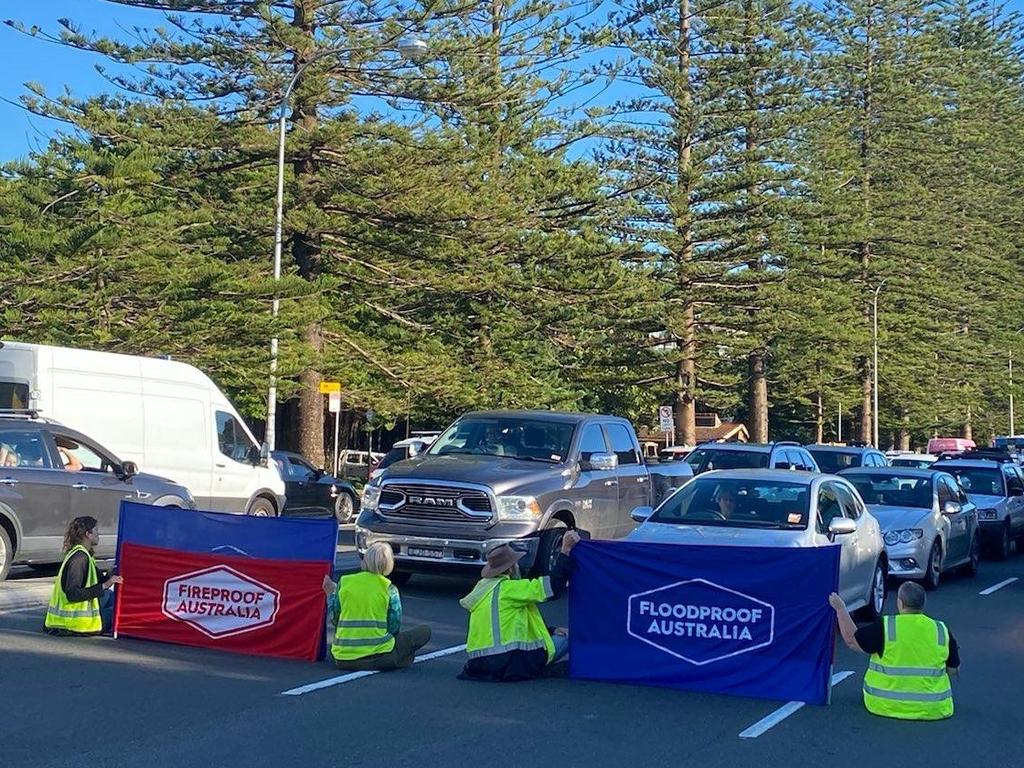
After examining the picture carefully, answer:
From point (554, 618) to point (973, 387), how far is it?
6249 centimetres

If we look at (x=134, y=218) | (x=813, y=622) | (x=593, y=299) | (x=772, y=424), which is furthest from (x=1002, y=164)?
(x=813, y=622)

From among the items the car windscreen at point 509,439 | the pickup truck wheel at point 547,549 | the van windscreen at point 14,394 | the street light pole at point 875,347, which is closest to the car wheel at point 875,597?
the pickup truck wheel at point 547,549

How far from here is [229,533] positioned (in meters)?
10.5

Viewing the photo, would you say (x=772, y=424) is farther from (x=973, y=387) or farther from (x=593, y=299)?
(x=593, y=299)

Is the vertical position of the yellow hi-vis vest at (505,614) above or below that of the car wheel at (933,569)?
above

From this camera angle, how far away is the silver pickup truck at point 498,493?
1350 cm

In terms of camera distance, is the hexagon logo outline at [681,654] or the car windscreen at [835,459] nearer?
the hexagon logo outline at [681,654]

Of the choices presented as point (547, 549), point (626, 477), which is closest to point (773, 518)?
point (547, 549)

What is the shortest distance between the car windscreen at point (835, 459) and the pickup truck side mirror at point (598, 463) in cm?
1118

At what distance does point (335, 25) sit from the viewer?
30.8 m

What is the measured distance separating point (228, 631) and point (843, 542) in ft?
18.3

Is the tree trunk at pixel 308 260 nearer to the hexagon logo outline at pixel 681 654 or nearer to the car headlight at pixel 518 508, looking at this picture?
the car headlight at pixel 518 508

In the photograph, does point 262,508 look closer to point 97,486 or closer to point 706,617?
point 97,486

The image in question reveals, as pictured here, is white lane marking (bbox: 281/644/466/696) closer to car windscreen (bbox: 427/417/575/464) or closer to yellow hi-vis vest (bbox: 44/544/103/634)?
yellow hi-vis vest (bbox: 44/544/103/634)
